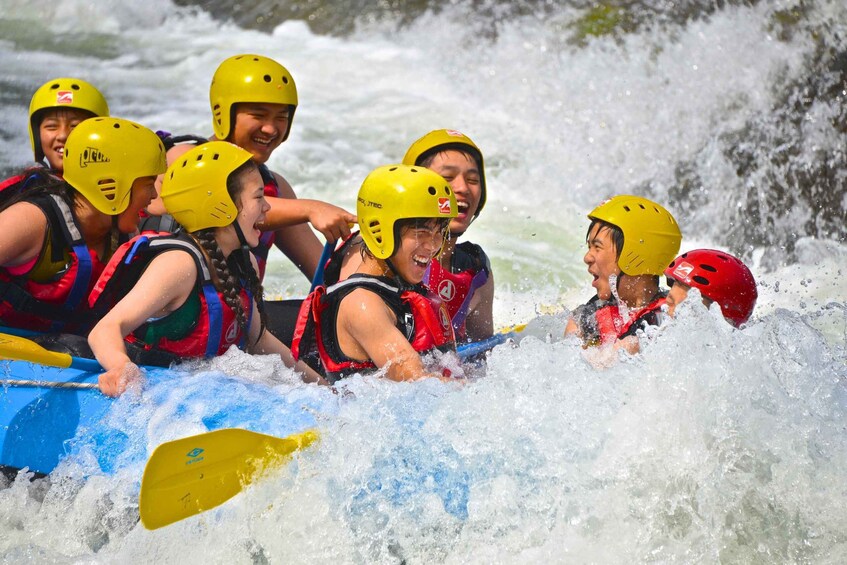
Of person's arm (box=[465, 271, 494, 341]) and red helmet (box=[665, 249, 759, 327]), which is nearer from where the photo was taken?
red helmet (box=[665, 249, 759, 327])

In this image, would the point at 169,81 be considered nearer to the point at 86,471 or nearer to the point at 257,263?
the point at 257,263

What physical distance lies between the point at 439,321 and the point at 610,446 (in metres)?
0.84

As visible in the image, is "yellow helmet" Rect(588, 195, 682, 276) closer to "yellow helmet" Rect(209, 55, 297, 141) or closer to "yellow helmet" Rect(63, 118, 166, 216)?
"yellow helmet" Rect(209, 55, 297, 141)

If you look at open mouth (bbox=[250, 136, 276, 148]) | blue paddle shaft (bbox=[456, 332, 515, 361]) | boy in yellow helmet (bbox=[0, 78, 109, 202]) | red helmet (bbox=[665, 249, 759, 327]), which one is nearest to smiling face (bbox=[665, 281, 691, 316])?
red helmet (bbox=[665, 249, 759, 327])

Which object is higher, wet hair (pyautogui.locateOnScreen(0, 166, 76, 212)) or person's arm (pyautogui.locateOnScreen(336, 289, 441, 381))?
wet hair (pyautogui.locateOnScreen(0, 166, 76, 212))

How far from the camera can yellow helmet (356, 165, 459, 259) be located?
363cm

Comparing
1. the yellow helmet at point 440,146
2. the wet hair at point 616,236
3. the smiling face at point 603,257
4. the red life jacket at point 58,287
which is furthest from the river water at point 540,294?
the yellow helmet at point 440,146

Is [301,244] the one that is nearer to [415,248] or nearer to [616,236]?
[415,248]

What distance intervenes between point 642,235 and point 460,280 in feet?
2.82

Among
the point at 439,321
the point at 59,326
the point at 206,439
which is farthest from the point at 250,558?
the point at 59,326

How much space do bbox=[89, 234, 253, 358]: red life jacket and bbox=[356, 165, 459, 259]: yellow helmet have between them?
1.91ft

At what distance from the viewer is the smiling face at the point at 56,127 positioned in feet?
15.4

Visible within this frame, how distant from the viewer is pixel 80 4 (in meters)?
12.8

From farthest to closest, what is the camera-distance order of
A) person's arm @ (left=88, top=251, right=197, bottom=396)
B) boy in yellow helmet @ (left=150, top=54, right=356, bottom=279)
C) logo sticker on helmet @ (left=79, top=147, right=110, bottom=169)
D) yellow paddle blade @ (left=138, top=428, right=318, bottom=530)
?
1. boy in yellow helmet @ (left=150, top=54, right=356, bottom=279)
2. logo sticker on helmet @ (left=79, top=147, right=110, bottom=169)
3. person's arm @ (left=88, top=251, right=197, bottom=396)
4. yellow paddle blade @ (left=138, top=428, right=318, bottom=530)
